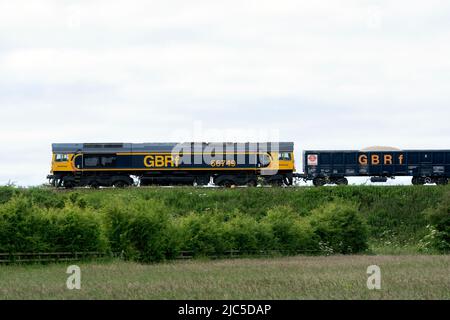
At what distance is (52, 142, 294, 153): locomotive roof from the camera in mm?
59938

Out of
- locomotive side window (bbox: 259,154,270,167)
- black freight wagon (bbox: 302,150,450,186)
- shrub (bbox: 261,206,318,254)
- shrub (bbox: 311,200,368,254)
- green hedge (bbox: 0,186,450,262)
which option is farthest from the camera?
black freight wagon (bbox: 302,150,450,186)

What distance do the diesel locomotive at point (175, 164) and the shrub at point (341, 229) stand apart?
16959 mm

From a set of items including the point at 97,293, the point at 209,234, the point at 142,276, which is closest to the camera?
the point at 97,293

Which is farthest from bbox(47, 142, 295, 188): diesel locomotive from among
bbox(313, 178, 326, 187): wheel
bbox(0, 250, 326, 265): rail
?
bbox(0, 250, 326, 265): rail

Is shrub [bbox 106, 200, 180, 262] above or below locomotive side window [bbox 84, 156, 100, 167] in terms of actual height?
below

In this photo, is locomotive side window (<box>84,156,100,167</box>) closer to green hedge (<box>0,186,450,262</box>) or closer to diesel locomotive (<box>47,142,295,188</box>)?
diesel locomotive (<box>47,142,295,188</box>)

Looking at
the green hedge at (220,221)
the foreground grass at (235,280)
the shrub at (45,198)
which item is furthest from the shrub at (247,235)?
the shrub at (45,198)

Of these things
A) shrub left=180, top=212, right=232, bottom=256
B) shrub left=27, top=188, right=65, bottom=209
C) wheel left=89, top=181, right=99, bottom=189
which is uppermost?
wheel left=89, top=181, right=99, bottom=189

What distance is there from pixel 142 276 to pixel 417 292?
32.0 feet

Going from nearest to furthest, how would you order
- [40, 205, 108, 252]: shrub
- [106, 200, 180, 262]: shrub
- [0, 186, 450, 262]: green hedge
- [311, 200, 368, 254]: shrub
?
[40, 205, 108, 252]: shrub → [0, 186, 450, 262]: green hedge → [106, 200, 180, 262]: shrub → [311, 200, 368, 254]: shrub

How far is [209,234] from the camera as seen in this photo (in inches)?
1478

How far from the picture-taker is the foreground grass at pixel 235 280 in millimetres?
Answer: 22016

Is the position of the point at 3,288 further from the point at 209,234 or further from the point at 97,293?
the point at 209,234
